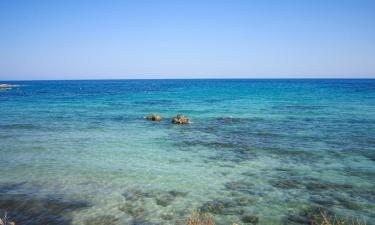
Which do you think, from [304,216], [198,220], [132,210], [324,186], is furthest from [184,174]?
[198,220]

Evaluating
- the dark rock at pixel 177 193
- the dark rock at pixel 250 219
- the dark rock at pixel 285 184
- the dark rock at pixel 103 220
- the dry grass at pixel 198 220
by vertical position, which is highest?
the dry grass at pixel 198 220

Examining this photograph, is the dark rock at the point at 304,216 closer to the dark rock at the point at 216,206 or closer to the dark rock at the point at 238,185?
the dark rock at the point at 216,206

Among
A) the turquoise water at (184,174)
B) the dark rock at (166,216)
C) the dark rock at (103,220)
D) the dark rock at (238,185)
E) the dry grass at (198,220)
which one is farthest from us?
the dark rock at (238,185)

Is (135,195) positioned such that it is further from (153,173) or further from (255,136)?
(255,136)

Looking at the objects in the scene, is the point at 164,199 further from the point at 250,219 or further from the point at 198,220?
the point at 198,220

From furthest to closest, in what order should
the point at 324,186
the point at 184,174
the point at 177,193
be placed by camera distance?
the point at 184,174, the point at 324,186, the point at 177,193

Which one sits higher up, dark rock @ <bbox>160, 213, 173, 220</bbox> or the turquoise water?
the turquoise water

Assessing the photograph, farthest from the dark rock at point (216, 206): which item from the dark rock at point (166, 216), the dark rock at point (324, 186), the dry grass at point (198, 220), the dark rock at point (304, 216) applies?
the dark rock at point (324, 186)

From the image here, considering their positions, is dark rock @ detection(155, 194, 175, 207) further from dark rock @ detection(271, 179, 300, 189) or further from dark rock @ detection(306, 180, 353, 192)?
dark rock @ detection(306, 180, 353, 192)

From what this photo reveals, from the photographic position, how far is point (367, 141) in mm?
18344

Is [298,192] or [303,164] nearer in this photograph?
[298,192]

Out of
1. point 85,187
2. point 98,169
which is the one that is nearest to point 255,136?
point 98,169

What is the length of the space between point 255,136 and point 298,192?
9.88 meters

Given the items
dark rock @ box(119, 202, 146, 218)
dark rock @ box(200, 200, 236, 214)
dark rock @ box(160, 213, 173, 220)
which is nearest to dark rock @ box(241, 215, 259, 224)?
dark rock @ box(200, 200, 236, 214)
